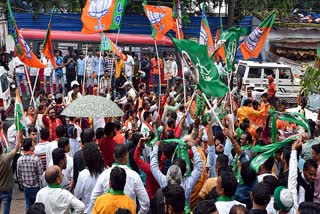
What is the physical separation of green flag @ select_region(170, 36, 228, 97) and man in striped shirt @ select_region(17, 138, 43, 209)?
2341 mm

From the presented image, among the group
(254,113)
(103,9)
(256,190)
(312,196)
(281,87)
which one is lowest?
(281,87)

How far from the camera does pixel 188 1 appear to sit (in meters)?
26.8

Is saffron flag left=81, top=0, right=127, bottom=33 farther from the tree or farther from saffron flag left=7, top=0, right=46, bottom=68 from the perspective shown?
the tree

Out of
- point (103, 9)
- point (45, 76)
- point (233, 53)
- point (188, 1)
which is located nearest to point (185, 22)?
point (188, 1)

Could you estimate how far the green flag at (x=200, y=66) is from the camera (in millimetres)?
7004

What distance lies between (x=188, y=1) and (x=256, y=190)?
22.5 metres

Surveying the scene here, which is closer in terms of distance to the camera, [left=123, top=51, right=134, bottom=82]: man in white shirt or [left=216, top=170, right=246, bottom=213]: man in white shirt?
[left=216, top=170, right=246, bottom=213]: man in white shirt

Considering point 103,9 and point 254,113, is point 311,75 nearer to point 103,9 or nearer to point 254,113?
point 254,113

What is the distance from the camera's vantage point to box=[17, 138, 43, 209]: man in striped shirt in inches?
285

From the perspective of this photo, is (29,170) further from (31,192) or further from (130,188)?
(130,188)

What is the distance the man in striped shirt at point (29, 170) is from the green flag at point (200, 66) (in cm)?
234

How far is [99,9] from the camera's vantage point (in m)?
11.6

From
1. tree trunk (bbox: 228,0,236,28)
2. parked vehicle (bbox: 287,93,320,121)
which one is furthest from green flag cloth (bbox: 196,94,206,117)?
tree trunk (bbox: 228,0,236,28)

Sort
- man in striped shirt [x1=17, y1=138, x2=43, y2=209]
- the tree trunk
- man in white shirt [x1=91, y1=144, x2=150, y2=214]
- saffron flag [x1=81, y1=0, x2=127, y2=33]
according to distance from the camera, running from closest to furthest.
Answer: man in white shirt [x1=91, y1=144, x2=150, y2=214], man in striped shirt [x1=17, y1=138, x2=43, y2=209], saffron flag [x1=81, y1=0, x2=127, y2=33], the tree trunk
